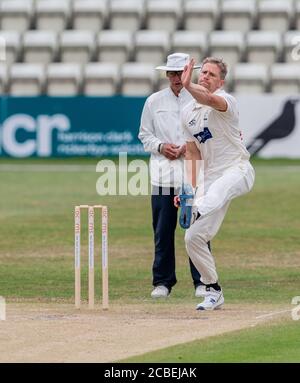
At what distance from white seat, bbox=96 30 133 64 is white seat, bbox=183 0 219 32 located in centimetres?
169

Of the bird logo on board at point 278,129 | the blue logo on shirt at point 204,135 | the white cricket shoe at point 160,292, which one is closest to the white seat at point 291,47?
the bird logo on board at point 278,129

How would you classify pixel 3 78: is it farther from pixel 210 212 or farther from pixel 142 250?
pixel 210 212

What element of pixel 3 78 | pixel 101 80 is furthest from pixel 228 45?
pixel 3 78

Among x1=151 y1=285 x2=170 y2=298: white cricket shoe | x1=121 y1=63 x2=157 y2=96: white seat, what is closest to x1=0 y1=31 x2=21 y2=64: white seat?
x1=121 y1=63 x2=157 y2=96: white seat

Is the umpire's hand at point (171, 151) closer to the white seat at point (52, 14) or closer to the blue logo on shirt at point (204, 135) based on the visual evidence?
the blue logo on shirt at point (204, 135)

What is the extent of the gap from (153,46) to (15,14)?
4.17 meters

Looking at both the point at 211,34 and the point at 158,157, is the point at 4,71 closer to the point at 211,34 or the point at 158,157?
the point at 211,34

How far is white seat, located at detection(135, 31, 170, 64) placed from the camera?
36500 millimetres

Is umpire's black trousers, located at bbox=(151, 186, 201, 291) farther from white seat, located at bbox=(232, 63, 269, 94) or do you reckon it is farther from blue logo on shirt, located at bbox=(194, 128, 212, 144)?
white seat, located at bbox=(232, 63, 269, 94)

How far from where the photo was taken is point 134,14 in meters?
38.0

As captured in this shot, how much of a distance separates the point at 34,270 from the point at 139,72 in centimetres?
2038

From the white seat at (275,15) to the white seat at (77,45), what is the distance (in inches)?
183

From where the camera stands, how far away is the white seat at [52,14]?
38.1 metres

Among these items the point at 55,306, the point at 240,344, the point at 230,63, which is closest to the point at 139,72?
the point at 230,63
